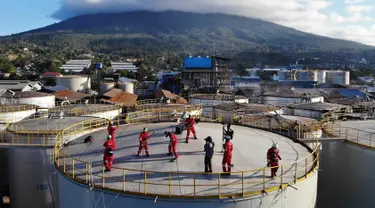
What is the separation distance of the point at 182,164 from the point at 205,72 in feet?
173

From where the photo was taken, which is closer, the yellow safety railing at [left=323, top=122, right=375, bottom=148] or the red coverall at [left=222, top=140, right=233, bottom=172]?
the red coverall at [left=222, top=140, right=233, bottom=172]

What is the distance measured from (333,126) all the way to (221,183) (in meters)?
12.8

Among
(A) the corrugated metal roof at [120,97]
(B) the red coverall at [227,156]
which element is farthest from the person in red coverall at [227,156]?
(A) the corrugated metal roof at [120,97]

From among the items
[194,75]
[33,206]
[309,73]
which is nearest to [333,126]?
[33,206]

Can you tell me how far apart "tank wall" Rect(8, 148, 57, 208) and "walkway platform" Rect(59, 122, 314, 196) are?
330cm

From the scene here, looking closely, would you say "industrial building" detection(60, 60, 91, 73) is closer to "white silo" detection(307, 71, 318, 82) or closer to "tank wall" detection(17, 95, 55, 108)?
"white silo" detection(307, 71, 318, 82)

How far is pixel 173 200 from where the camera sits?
9.70 meters

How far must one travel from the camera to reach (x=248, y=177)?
11.1 metres

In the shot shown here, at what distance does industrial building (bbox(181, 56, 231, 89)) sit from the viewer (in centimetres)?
6341

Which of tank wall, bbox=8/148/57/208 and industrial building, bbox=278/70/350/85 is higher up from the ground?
industrial building, bbox=278/70/350/85

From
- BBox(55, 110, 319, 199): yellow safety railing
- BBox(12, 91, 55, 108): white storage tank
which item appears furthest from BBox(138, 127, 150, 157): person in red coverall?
BBox(12, 91, 55, 108): white storage tank

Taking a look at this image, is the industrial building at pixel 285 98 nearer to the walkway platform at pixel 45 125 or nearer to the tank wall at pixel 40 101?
the tank wall at pixel 40 101

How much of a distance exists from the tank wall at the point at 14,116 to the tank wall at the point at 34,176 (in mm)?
7807

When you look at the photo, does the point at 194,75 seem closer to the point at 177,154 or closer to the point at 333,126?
the point at 333,126
